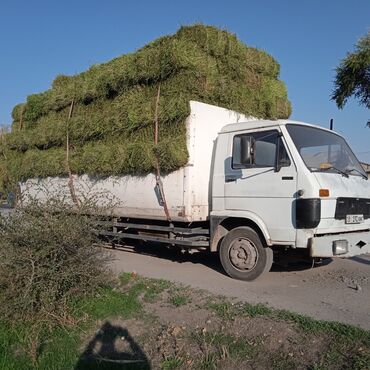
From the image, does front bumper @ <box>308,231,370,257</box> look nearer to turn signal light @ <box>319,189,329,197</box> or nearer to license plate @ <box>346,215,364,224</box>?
license plate @ <box>346,215,364,224</box>

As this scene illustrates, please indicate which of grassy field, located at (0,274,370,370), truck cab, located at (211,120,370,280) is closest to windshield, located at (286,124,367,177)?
truck cab, located at (211,120,370,280)

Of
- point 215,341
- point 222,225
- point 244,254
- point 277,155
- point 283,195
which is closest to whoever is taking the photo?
point 215,341

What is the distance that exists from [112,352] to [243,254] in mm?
3015

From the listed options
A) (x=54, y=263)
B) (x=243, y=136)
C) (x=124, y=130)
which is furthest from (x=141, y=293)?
(x=124, y=130)

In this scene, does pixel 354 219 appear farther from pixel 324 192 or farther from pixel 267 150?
pixel 267 150

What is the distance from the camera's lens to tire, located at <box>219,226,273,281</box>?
685 centimetres

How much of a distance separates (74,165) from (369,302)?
6422mm

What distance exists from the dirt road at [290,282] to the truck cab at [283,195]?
1.53 ft

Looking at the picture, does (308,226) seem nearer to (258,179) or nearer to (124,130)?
(258,179)

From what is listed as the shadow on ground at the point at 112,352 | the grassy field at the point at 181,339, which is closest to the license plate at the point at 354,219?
the grassy field at the point at 181,339

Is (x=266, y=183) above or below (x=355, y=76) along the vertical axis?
below

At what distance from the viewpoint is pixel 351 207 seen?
22.2 ft

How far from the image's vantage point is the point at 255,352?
4.19 meters

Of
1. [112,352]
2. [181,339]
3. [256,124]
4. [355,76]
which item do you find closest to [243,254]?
[256,124]
